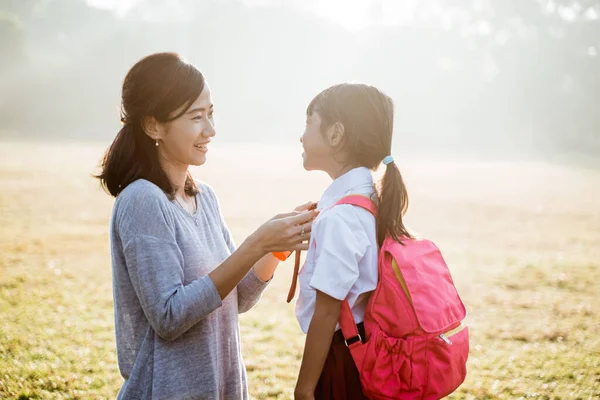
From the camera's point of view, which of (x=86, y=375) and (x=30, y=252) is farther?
(x=30, y=252)

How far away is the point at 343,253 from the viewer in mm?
2035

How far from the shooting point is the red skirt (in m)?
2.15

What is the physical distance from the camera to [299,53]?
63062 mm

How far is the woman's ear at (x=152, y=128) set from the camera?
219 cm

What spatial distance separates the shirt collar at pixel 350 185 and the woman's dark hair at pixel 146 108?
609 mm

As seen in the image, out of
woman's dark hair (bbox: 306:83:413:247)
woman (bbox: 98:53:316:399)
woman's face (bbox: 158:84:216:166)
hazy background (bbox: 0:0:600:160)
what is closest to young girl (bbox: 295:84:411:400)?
woman's dark hair (bbox: 306:83:413:247)

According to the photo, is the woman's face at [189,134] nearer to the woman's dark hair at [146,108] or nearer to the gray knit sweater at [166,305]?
the woman's dark hair at [146,108]

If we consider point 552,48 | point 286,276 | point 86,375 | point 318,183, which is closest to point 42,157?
point 318,183

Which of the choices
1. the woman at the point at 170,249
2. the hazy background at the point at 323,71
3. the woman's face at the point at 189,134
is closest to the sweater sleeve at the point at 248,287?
the woman at the point at 170,249

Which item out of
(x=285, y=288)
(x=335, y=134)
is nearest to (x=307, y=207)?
(x=335, y=134)

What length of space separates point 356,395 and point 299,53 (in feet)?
207

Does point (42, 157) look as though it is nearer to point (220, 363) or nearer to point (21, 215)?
point (21, 215)

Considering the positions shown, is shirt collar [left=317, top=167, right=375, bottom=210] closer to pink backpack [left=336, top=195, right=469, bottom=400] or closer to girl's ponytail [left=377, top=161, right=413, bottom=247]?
girl's ponytail [left=377, top=161, right=413, bottom=247]

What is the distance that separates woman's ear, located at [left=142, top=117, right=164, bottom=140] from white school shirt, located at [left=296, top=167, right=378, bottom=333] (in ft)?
2.25
